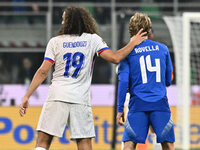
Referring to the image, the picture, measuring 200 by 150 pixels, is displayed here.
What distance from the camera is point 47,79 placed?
40.5ft

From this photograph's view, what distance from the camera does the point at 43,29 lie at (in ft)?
42.1

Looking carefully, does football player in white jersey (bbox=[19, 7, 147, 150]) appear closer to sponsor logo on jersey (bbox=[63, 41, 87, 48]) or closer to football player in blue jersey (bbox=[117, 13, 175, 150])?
sponsor logo on jersey (bbox=[63, 41, 87, 48])

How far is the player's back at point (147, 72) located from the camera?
17.1ft

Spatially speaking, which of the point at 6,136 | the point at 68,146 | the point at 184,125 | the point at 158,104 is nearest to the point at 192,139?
the point at 184,125

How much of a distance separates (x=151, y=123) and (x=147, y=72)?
49 centimetres

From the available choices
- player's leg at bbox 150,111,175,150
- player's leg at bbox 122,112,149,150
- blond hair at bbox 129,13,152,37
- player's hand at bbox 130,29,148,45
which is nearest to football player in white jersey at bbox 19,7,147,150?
player's hand at bbox 130,29,148,45

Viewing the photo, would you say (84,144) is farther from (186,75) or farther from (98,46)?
A: (186,75)

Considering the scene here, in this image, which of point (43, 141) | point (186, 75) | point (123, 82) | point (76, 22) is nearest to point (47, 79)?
point (186, 75)

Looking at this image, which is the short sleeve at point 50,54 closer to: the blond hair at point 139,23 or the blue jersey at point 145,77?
the blue jersey at point 145,77

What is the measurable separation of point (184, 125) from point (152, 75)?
5.12 meters

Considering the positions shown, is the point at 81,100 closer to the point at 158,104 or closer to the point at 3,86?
the point at 158,104

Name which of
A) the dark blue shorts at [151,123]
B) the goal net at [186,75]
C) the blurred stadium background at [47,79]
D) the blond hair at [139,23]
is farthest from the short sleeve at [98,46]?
the blurred stadium background at [47,79]

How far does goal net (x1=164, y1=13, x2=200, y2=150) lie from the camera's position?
10.1m

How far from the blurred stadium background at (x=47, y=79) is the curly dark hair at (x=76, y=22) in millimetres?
5848
